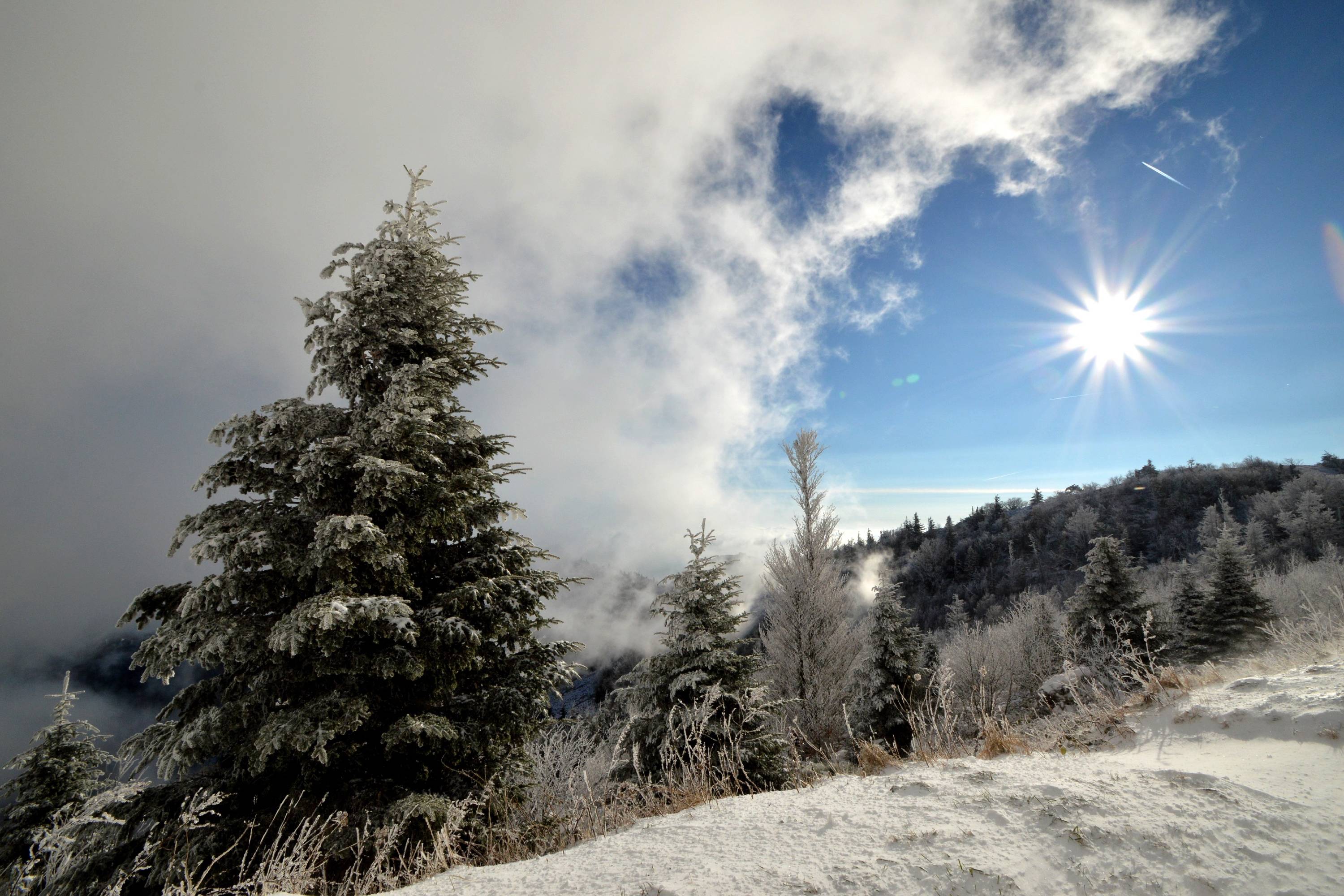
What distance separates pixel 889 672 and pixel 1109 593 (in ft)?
34.0

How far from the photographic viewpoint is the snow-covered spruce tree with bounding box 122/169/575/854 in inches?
198

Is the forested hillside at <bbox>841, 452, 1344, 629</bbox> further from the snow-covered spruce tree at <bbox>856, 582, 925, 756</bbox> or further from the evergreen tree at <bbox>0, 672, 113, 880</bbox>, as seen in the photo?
the evergreen tree at <bbox>0, 672, 113, 880</bbox>

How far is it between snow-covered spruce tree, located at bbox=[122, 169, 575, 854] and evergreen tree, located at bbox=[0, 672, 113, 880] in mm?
11807

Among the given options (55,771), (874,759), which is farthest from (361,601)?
(55,771)

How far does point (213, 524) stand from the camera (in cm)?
532

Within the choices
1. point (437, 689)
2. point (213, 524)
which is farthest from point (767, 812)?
point (213, 524)

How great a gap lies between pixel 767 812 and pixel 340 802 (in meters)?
4.48

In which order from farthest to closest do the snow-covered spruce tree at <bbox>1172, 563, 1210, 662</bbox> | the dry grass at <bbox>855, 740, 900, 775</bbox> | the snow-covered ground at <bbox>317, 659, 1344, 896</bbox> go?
the snow-covered spruce tree at <bbox>1172, 563, 1210, 662</bbox> → the dry grass at <bbox>855, 740, 900, 775</bbox> → the snow-covered ground at <bbox>317, 659, 1344, 896</bbox>

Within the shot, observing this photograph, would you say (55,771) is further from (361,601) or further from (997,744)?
(997,744)

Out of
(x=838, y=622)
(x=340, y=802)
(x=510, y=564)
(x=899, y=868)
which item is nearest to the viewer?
(x=899, y=868)

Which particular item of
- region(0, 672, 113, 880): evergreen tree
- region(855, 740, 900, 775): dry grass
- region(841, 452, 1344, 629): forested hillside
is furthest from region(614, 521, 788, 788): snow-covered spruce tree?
region(841, 452, 1344, 629): forested hillside

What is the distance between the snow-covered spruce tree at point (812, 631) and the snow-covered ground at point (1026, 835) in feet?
33.3

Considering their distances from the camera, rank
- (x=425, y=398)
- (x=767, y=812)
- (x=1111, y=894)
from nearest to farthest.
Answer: (x=1111, y=894), (x=767, y=812), (x=425, y=398)

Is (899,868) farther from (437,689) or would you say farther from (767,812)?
(437,689)
